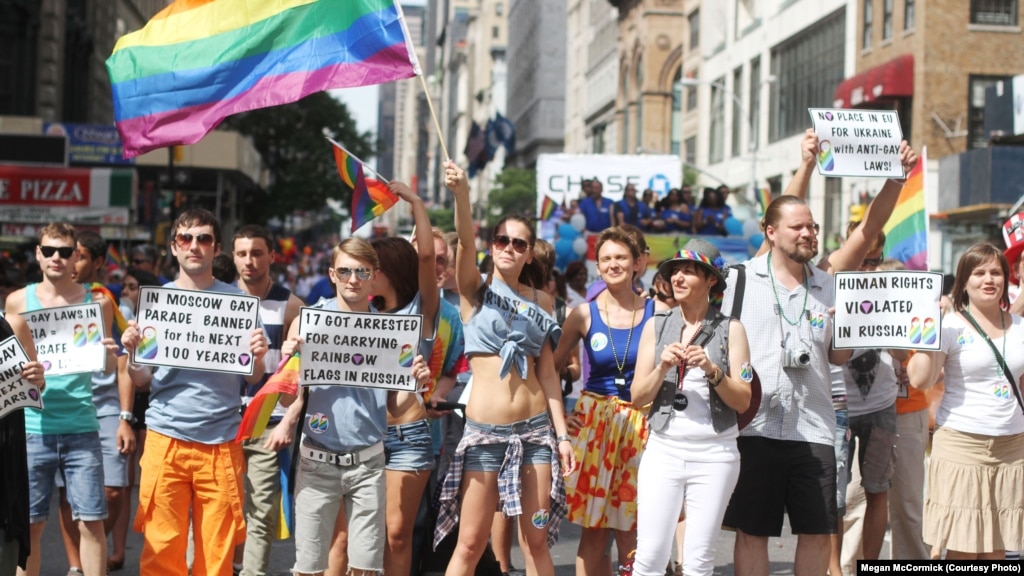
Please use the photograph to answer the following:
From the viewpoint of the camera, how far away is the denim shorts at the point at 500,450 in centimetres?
624

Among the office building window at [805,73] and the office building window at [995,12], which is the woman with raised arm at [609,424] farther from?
the office building window at [805,73]

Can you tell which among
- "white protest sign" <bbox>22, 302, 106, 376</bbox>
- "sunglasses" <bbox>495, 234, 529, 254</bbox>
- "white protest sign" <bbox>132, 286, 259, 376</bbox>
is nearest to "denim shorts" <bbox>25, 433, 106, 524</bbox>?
"white protest sign" <bbox>22, 302, 106, 376</bbox>

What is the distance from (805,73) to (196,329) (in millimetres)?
41370

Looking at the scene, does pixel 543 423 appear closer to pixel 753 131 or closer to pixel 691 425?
pixel 691 425

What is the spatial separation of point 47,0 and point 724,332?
3396 cm

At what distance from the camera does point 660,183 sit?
70.8ft

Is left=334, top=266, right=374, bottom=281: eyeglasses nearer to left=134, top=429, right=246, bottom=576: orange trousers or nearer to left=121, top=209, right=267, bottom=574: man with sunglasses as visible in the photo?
left=121, top=209, right=267, bottom=574: man with sunglasses

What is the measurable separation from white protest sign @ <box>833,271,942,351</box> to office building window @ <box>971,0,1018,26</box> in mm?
31737

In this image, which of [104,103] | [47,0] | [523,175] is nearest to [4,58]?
[47,0]

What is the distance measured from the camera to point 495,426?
625 centimetres

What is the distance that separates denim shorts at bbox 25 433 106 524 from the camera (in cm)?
665

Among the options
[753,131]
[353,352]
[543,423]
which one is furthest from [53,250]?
[753,131]

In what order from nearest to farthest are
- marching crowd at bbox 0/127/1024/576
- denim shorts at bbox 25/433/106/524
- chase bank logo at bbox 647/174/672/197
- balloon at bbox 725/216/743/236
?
marching crowd at bbox 0/127/1024/576
denim shorts at bbox 25/433/106/524
balloon at bbox 725/216/743/236
chase bank logo at bbox 647/174/672/197

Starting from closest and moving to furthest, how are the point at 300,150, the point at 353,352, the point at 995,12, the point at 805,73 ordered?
the point at 353,352
the point at 995,12
the point at 805,73
the point at 300,150
